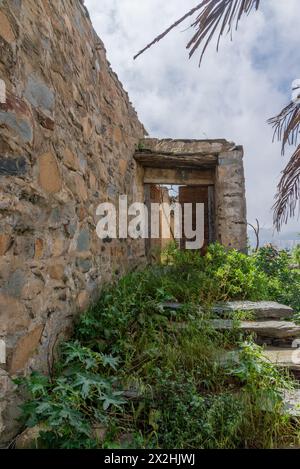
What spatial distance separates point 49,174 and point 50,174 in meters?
0.01

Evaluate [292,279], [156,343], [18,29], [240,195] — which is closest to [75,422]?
[156,343]

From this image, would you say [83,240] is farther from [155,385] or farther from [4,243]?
[155,385]

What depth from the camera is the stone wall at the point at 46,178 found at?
1.58 meters

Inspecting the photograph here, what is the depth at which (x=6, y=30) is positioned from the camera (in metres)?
1.58

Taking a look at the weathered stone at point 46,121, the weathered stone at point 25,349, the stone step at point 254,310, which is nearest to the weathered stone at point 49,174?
the weathered stone at point 46,121

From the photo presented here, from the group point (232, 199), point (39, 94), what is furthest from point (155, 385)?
point (232, 199)

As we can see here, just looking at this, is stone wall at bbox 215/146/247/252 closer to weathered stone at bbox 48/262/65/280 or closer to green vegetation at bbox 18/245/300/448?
green vegetation at bbox 18/245/300/448

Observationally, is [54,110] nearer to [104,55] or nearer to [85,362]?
[85,362]

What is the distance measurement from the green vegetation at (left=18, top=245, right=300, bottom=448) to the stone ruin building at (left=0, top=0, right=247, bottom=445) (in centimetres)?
19

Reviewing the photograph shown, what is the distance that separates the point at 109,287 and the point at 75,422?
1.74 metres

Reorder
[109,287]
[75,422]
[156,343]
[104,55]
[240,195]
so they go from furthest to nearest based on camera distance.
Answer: [240,195]
[104,55]
[109,287]
[156,343]
[75,422]

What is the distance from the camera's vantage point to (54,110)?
213cm

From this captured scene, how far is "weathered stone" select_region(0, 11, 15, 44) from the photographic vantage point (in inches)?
60.7

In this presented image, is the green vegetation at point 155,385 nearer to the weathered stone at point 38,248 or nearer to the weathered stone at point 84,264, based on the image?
the weathered stone at point 84,264
